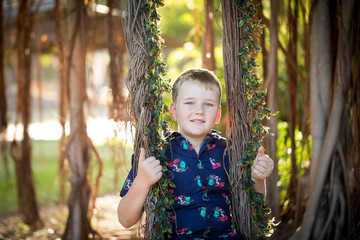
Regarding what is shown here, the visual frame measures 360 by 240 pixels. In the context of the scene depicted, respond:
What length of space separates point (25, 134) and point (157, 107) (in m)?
2.73

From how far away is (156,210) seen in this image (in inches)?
73.3

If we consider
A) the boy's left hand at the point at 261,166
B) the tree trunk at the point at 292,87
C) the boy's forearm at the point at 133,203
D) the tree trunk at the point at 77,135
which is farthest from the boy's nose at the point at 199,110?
the tree trunk at the point at 77,135

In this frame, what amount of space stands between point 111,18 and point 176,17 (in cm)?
764

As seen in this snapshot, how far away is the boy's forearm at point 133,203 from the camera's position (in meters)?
1.89

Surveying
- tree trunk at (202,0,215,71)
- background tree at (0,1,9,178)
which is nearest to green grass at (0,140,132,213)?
background tree at (0,1,9,178)

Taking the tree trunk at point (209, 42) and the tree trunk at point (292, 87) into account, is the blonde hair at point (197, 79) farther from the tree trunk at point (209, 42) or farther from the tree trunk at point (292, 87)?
the tree trunk at point (292, 87)

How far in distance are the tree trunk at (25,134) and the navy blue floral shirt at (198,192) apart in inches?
98.1

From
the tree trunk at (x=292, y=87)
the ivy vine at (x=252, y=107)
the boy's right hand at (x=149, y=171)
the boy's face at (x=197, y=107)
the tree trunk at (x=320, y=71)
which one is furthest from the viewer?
the tree trunk at (x=292, y=87)

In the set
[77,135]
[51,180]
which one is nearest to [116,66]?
[77,135]

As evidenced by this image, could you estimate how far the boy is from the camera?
6.50 ft

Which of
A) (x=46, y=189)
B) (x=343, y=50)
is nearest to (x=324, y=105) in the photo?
(x=343, y=50)

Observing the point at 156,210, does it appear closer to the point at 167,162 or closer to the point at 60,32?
the point at 167,162

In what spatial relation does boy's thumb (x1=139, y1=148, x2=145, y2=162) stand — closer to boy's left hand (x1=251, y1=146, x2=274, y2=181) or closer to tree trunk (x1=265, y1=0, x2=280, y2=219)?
boy's left hand (x1=251, y1=146, x2=274, y2=181)

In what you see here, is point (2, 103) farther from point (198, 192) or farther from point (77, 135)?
point (198, 192)
